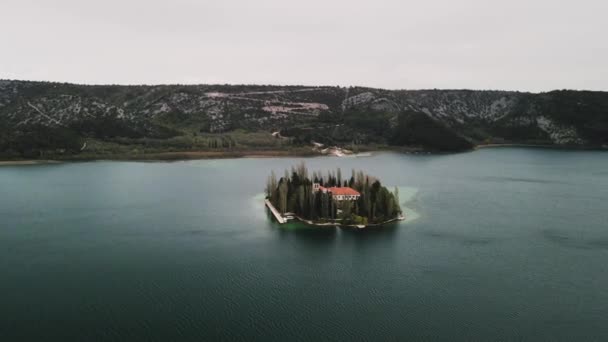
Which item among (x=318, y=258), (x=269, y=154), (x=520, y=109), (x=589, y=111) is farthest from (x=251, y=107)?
(x=318, y=258)

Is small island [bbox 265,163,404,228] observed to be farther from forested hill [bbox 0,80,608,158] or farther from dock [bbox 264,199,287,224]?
forested hill [bbox 0,80,608,158]

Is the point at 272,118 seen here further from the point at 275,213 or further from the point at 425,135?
the point at 275,213

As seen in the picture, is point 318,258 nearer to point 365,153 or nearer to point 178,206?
point 178,206

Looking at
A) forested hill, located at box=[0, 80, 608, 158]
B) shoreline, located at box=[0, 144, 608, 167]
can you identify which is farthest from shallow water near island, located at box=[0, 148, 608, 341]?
forested hill, located at box=[0, 80, 608, 158]

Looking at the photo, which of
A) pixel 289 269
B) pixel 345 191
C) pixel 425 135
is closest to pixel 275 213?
pixel 345 191

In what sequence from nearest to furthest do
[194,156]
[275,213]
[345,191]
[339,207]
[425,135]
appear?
[339,207] < [275,213] < [345,191] < [194,156] < [425,135]
